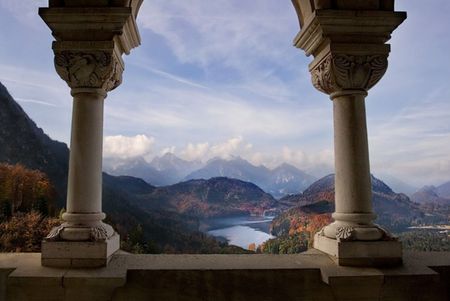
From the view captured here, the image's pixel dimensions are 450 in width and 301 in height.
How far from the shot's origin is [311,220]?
5.53m

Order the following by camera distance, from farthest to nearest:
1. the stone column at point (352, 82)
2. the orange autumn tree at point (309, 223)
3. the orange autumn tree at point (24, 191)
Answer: the orange autumn tree at point (309, 223), the orange autumn tree at point (24, 191), the stone column at point (352, 82)

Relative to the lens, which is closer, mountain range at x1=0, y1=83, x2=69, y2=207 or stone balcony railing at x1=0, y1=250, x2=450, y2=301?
stone balcony railing at x1=0, y1=250, x2=450, y2=301

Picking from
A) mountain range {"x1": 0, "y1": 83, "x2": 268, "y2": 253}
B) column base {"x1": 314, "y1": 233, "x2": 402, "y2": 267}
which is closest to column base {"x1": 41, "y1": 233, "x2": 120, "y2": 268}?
mountain range {"x1": 0, "y1": 83, "x2": 268, "y2": 253}

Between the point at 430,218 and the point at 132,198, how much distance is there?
5082mm

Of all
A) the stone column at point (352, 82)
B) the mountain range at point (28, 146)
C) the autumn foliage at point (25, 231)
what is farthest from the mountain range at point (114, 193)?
the stone column at point (352, 82)

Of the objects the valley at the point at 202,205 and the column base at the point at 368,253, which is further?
the valley at the point at 202,205

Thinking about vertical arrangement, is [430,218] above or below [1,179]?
below

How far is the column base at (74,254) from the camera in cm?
323

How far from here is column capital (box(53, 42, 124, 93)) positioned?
11.2ft

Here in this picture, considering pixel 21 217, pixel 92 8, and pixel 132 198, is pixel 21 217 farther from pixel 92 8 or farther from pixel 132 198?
pixel 92 8

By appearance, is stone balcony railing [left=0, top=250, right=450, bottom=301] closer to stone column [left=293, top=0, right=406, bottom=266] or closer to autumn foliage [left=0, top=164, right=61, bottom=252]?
stone column [left=293, top=0, right=406, bottom=266]

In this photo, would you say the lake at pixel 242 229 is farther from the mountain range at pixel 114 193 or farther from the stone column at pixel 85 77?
the stone column at pixel 85 77

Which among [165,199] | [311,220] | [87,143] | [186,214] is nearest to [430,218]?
[311,220]

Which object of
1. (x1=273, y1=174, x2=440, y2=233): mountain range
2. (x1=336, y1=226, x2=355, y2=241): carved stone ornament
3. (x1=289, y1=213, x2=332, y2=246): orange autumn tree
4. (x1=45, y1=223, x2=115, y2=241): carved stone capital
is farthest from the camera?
(x1=273, y1=174, x2=440, y2=233): mountain range
